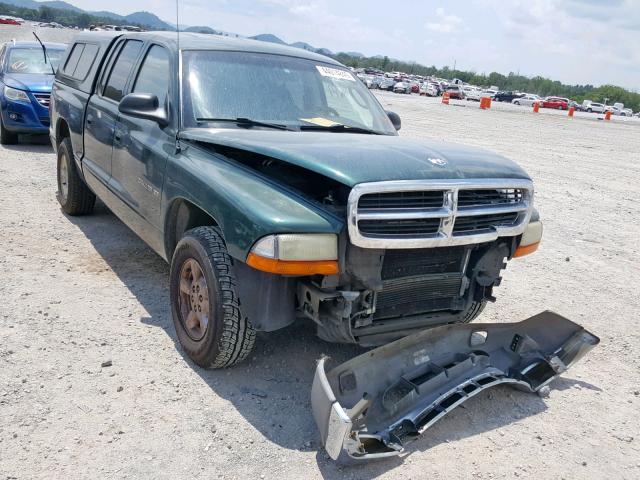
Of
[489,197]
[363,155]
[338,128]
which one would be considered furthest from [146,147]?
[489,197]

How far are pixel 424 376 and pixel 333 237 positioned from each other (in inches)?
40.0

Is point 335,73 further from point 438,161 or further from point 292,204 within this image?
point 292,204

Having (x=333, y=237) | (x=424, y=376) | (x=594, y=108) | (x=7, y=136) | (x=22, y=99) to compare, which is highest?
(x=333, y=237)

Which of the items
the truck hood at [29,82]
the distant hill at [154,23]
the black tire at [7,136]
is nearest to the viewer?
the distant hill at [154,23]

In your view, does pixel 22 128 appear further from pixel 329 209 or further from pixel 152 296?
pixel 329 209

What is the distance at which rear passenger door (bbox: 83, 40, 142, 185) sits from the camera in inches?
199

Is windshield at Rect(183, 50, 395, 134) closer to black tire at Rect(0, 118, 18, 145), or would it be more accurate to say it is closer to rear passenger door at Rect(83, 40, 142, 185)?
rear passenger door at Rect(83, 40, 142, 185)

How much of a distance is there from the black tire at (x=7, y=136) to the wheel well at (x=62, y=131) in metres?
4.27

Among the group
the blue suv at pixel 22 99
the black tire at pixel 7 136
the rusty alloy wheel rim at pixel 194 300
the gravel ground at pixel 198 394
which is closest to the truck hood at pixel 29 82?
the blue suv at pixel 22 99

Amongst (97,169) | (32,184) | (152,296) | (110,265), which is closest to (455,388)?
(152,296)

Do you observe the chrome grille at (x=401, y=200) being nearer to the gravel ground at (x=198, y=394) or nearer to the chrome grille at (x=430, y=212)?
the chrome grille at (x=430, y=212)

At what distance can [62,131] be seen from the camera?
6.61 m

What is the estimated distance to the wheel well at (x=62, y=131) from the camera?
642cm

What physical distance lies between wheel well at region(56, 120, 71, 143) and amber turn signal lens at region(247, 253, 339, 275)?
4.20 meters
